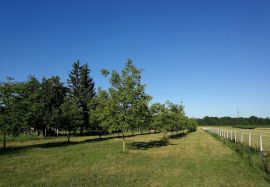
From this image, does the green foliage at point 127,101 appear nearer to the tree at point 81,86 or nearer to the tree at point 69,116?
the tree at point 69,116

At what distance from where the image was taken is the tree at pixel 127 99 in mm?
24188

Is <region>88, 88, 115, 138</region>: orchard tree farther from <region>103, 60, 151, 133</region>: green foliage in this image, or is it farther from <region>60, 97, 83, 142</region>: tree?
<region>60, 97, 83, 142</region>: tree

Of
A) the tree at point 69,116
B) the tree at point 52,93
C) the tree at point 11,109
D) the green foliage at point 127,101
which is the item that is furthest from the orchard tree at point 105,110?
the tree at point 52,93

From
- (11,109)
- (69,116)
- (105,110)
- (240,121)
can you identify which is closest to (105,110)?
(105,110)

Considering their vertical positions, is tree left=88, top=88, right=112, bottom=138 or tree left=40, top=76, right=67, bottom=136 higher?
tree left=40, top=76, right=67, bottom=136

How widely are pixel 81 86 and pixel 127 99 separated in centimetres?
4731

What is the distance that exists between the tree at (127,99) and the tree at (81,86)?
42.3 meters

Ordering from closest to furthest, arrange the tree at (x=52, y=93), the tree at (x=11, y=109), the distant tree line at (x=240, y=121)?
the tree at (x=11, y=109)
the tree at (x=52, y=93)
the distant tree line at (x=240, y=121)

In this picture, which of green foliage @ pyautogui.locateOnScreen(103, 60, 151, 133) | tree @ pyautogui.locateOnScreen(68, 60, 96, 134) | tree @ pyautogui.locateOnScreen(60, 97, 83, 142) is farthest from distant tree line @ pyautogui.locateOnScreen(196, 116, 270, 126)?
green foliage @ pyautogui.locateOnScreen(103, 60, 151, 133)

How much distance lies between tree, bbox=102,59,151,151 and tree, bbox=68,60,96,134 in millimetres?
42280

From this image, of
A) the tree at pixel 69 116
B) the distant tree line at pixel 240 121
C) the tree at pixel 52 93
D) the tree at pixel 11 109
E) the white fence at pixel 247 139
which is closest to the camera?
the white fence at pixel 247 139

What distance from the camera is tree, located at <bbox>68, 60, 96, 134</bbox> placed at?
67.3 meters

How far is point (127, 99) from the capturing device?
2419cm

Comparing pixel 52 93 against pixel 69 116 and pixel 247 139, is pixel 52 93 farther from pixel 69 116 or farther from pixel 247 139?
pixel 247 139
